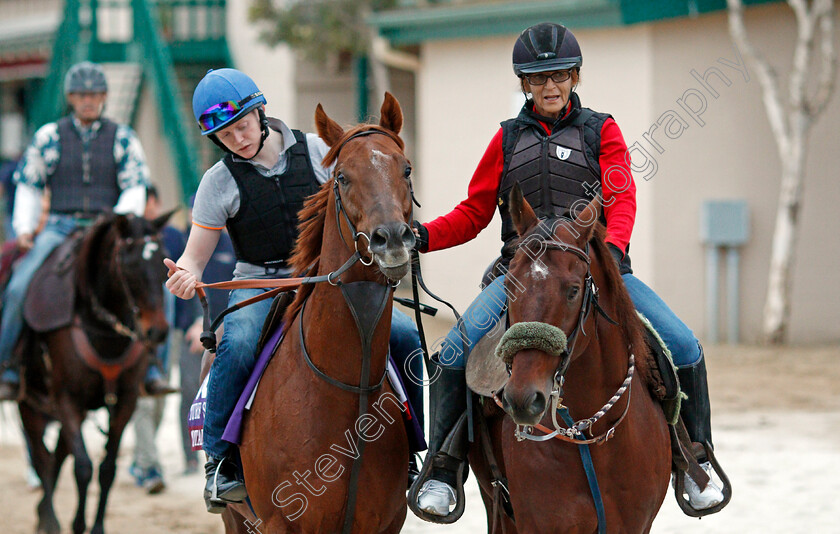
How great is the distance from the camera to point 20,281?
7.49 m

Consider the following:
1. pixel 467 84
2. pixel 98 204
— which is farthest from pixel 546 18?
pixel 98 204

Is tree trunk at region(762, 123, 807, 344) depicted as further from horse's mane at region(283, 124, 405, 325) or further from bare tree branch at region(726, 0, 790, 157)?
horse's mane at region(283, 124, 405, 325)

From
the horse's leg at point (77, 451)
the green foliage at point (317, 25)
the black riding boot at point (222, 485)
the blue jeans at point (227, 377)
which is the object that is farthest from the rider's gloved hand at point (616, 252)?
the green foliage at point (317, 25)

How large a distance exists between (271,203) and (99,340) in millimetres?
2994

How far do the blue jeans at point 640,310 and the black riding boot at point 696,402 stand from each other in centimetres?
4

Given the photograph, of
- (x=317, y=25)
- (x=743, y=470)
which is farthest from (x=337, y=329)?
(x=317, y=25)

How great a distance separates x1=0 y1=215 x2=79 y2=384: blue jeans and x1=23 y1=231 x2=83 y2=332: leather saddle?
0.23ft

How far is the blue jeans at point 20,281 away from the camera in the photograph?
7355 millimetres

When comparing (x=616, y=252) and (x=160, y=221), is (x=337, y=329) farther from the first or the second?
(x=160, y=221)

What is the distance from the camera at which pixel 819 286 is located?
41.4ft

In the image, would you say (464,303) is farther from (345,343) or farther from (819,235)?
(345,343)

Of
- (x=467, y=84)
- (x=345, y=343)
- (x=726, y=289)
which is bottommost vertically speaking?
(x=726, y=289)

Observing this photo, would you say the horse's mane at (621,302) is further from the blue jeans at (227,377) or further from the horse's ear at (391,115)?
the blue jeans at (227,377)

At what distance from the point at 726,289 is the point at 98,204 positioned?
7.91 meters
